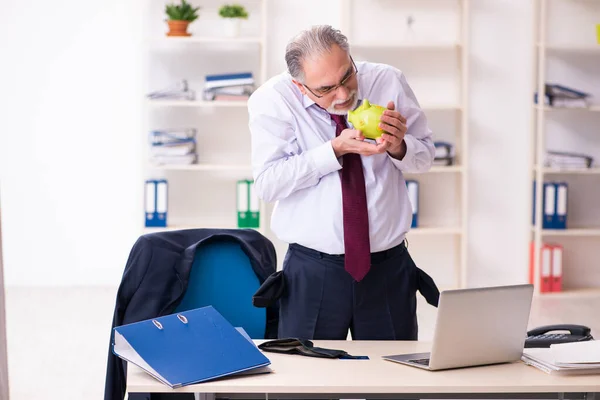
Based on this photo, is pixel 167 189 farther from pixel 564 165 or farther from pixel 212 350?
pixel 212 350

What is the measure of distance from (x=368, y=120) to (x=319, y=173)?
0.23m

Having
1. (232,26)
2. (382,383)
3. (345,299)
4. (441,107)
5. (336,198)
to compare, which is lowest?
(382,383)

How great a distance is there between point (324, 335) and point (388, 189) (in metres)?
0.46

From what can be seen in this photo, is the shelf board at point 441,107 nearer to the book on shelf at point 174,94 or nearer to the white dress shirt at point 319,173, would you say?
the book on shelf at point 174,94

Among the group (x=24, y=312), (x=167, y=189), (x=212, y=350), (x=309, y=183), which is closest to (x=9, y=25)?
(x=167, y=189)

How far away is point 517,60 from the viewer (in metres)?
6.23

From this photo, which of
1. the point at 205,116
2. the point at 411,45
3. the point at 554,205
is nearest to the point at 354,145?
the point at 411,45

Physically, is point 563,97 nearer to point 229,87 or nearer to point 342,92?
point 229,87

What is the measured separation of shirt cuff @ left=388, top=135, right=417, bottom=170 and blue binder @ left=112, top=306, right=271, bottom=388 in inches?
28.3

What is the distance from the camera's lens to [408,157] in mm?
2520

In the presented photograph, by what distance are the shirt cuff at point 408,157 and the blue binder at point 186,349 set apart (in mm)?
719

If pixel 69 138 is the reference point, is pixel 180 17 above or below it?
above

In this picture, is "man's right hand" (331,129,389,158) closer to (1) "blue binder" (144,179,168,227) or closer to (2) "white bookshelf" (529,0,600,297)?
(1) "blue binder" (144,179,168,227)

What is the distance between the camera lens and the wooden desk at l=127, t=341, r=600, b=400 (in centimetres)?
197
